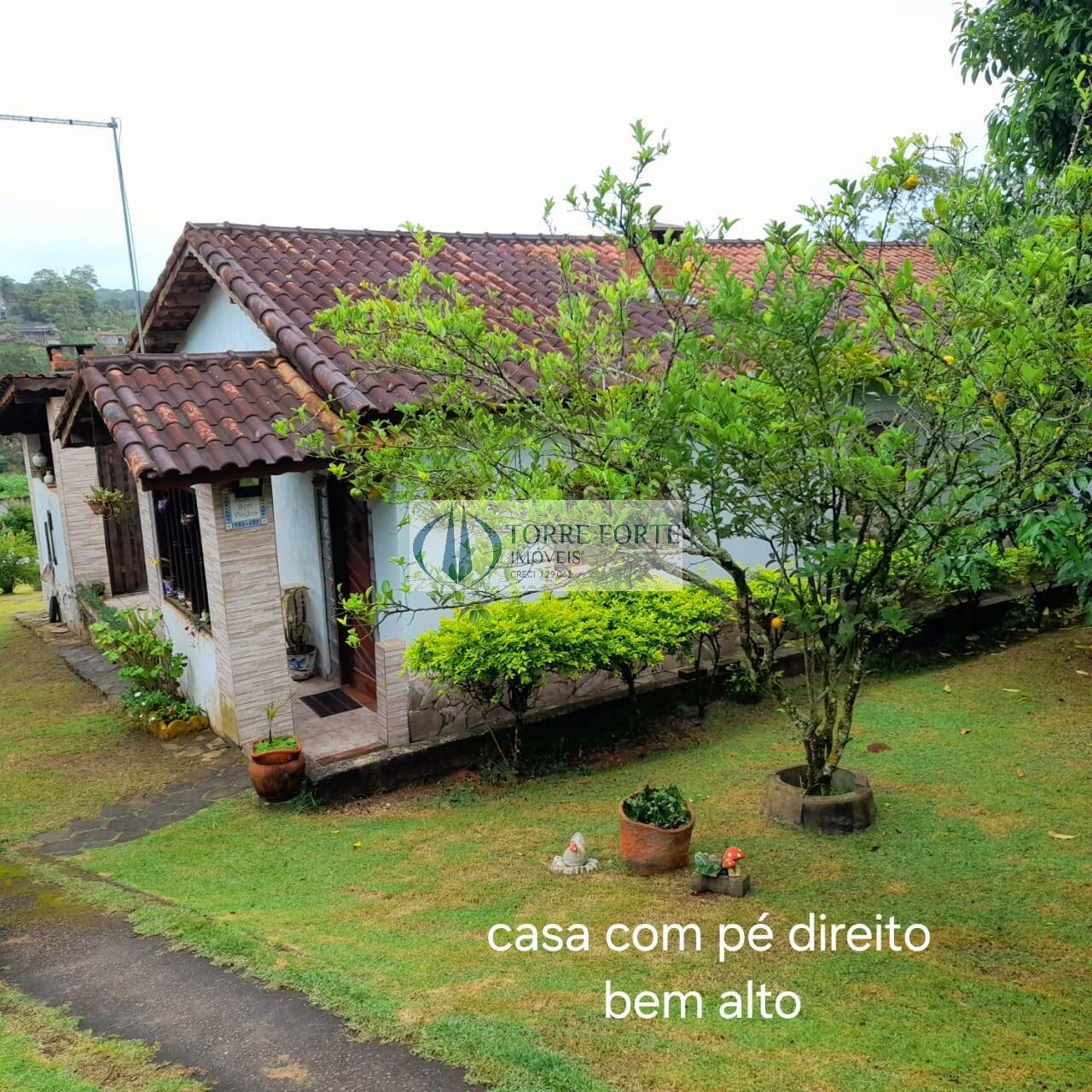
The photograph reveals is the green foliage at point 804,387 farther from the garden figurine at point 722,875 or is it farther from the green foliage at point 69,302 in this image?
the green foliage at point 69,302

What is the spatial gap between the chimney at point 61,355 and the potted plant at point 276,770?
28.0 feet

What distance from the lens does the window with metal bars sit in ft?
31.9

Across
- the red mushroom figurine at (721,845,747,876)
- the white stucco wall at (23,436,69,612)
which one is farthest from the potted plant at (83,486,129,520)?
the red mushroom figurine at (721,845,747,876)

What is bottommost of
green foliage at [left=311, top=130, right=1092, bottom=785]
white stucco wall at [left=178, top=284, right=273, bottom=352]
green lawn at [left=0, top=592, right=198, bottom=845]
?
green lawn at [left=0, top=592, right=198, bottom=845]

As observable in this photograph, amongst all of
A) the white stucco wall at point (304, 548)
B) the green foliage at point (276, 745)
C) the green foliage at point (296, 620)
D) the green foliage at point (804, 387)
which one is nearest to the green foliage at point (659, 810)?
the green foliage at point (804, 387)

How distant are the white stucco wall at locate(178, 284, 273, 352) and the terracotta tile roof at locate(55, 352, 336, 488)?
1083 mm

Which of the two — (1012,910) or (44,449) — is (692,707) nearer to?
(1012,910)

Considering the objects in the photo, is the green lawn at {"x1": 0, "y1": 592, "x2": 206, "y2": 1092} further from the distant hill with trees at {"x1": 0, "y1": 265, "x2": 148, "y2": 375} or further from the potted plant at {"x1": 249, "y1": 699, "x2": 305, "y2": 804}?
the distant hill with trees at {"x1": 0, "y1": 265, "x2": 148, "y2": 375}

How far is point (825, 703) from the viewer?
5938mm

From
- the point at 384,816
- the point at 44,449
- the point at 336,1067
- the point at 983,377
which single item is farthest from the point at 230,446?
the point at 44,449

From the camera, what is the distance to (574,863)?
5.79 meters

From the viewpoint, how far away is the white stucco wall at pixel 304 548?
33.1 feet

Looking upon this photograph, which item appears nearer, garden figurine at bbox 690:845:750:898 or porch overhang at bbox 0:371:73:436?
garden figurine at bbox 690:845:750:898

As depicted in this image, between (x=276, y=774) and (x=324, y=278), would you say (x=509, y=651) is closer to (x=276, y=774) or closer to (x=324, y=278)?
(x=276, y=774)
